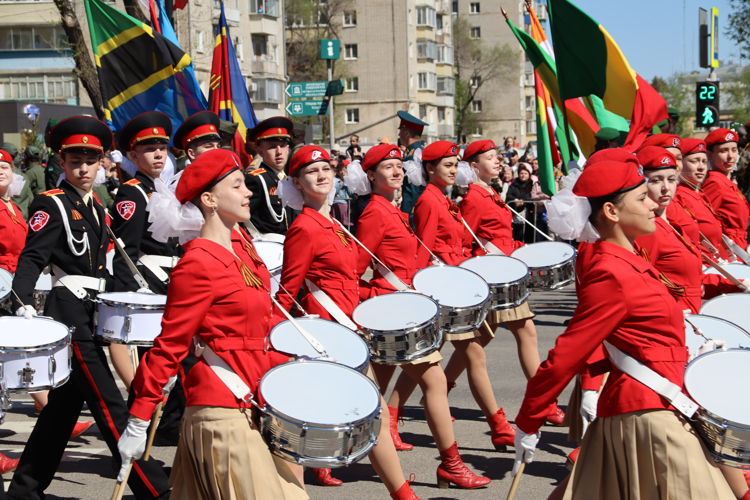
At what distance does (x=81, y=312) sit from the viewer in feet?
16.6

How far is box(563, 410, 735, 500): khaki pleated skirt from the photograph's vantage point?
3.23 metres

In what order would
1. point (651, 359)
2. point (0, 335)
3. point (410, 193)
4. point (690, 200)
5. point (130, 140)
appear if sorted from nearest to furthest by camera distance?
1. point (651, 359)
2. point (0, 335)
3. point (130, 140)
4. point (690, 200)
5. point (410, 193)

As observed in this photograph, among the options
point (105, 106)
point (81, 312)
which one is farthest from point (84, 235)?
point (105, 106)

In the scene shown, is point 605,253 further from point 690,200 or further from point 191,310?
point 690,200

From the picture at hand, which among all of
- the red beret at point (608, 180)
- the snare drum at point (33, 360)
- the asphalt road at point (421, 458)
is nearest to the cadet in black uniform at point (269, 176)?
the asphalt road at point (421, 458)

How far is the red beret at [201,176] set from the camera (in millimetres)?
3668

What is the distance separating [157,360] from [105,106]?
505 centimetres

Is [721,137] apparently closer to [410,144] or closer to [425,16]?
[410,144]

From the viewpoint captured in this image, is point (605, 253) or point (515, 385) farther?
point (515, 385)

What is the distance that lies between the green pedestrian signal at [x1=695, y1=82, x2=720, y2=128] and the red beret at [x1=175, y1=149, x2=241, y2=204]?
46.7ft

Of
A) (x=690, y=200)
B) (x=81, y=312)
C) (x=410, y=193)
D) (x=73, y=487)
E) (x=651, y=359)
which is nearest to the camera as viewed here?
(x=651, y=359)

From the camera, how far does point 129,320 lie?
478 cm

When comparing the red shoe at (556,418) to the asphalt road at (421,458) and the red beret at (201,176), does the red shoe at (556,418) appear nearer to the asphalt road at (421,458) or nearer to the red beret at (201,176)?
the asphalt road at (421,458)

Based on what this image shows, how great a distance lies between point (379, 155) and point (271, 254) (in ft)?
3.71
